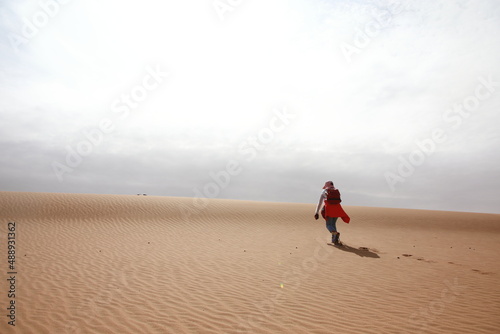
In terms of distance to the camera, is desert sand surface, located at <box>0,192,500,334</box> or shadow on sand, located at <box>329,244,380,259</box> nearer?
desert sand surface, located at <box>0,192,500,334</box>

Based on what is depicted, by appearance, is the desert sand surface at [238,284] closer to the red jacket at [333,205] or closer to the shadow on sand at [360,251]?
the shadow on sand at [360,251]

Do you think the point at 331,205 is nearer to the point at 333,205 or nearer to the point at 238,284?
the point at 333,205

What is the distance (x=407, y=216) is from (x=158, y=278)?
90.8 feet

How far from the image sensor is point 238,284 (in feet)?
23.9

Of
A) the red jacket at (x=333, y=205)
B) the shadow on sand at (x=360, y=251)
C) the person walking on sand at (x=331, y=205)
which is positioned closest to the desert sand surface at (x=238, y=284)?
the shadow on sand at (x=360, y=251)

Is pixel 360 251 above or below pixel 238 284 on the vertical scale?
above

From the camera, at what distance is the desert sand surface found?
199 inches

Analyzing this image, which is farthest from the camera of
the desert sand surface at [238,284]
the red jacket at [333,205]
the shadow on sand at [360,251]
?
the red jacket at [333,205]

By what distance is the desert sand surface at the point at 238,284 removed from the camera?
505 cm

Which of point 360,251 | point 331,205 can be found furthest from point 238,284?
point 360,251

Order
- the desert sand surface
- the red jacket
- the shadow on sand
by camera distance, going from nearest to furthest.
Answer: the desert sand surface → the shadow on sand → the red jacket

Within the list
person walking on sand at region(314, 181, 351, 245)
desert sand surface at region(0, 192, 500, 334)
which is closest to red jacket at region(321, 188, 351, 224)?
person walking on sand at region(314, 181, 351, 245)

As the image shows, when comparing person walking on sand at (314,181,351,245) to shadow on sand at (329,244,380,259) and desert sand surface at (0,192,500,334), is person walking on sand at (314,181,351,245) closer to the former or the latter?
shadow on sand at (329,244,380,259)

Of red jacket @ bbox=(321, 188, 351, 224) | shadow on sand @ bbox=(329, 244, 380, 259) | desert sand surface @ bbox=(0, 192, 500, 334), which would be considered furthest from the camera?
red jacket @ bbox=(321, 188, 351, 224)
